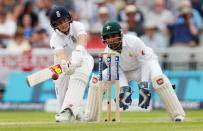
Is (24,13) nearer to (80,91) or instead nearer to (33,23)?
(33,23)

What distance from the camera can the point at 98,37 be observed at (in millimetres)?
18391

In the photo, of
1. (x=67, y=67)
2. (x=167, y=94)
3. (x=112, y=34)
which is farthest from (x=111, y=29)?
(x=167, y=94)

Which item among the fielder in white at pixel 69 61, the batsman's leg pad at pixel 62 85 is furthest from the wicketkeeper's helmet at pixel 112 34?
the batsman's leg pad at pixel 62 85

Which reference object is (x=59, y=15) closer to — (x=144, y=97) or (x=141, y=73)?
(x=141, y=73)

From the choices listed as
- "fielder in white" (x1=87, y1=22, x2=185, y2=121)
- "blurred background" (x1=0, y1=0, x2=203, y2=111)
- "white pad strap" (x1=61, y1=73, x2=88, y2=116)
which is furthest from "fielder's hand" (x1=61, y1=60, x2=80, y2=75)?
"blurred background" (x1=0, y1=0, x2=203, y2=111)

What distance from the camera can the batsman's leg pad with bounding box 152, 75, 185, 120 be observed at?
11.1 meters

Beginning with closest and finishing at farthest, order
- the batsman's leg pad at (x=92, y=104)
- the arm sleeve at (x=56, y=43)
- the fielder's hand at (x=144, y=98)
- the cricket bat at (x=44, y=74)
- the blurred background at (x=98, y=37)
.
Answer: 1. the cricket bat at (x=44, y=74)
2. the fielder's hand at (x=144, y=98)
3. the arm sleeve at (x=56, y=43)
4. the batsman's leg pad at (x=92, y=104)
5. the blurred background at (x=98, y=37)

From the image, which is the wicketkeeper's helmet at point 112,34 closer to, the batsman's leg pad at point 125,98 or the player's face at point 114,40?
the player's face at point 114,40

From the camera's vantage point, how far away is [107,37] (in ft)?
36.2

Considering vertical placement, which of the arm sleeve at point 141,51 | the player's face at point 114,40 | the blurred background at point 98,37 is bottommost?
the arm sleeve at point 141,51

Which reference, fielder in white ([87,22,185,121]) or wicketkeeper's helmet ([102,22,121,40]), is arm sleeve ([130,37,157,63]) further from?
wicketkeeper's helmet ([102,22,121,40])

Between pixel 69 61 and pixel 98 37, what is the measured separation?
753 centimetres

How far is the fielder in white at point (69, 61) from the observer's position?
10922 millimetres

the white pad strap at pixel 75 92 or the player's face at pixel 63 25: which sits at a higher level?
the player's face at pixel 63 25
